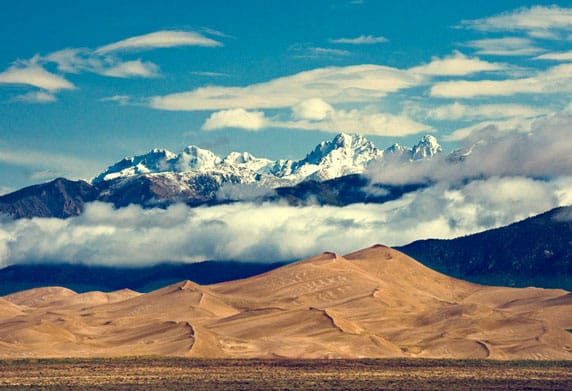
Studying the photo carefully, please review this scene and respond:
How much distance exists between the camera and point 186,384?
182875 millimetres

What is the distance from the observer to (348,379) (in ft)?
642

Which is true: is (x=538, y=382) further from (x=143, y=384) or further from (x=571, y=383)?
(x=143, y=384)

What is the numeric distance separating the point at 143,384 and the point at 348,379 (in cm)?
3497

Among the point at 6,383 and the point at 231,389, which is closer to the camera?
the point at 231,389

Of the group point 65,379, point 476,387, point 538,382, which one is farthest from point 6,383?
point 538,382

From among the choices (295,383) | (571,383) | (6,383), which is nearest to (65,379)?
(6,383)

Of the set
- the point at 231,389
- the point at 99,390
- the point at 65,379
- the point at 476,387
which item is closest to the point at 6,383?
the point at 65,379

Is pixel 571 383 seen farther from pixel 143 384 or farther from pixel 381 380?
pixel 143 384

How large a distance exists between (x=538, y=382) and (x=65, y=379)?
77.8 m

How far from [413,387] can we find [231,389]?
91.4 ft

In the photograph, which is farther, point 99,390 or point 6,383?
point 6,383

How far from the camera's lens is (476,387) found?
180m

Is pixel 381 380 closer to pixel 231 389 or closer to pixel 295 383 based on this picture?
pixel 295 383

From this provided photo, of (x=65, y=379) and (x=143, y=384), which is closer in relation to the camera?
(x=143, y=384)
